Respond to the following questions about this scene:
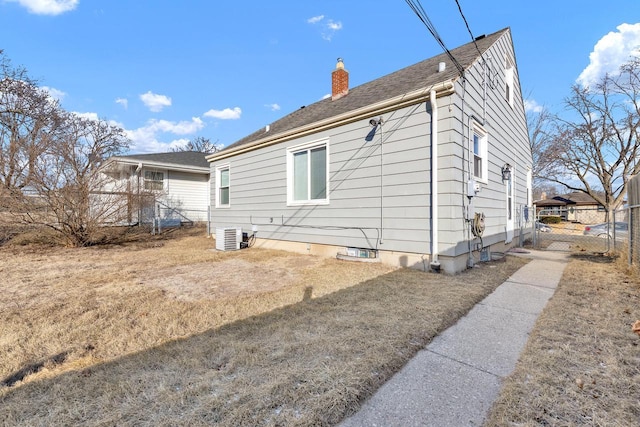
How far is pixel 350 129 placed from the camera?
6.64 m

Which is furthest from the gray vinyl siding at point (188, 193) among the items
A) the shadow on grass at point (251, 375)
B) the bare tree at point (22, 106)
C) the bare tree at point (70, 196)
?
the shadow on grass at point (251, 375)

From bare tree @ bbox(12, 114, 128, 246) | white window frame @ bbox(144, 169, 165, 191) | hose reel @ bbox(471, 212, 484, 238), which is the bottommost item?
hose reel @ bbox(471, 212, 484, 238)

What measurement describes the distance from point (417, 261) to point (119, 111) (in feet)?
68.2

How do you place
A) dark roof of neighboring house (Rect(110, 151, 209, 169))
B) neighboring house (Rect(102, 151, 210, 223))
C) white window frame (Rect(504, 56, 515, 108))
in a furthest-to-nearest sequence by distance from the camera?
dark roof of neighboring house (Rect(110, 151, 209, 169))
neighboring house (Rect(102, 151, 210, 223))
white window frame (Rect(504, 56, 515, 108))

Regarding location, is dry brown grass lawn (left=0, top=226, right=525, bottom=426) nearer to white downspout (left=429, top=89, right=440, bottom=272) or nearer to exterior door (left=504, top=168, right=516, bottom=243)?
white downspout (left=429, top=89, right=440, bottom=272)

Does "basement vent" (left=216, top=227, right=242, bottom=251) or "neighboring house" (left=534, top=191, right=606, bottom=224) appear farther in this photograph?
"neighboring house" (left=534, top=191, right=606, bottom=224)

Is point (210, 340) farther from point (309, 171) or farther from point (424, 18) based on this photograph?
point (309, 171)

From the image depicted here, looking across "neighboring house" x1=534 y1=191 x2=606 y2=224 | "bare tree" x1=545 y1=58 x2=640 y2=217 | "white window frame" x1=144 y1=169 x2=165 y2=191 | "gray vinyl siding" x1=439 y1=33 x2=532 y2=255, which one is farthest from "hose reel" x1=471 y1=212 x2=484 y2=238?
"neighboring house" x1=534 y1=191 x2=606 y2=224

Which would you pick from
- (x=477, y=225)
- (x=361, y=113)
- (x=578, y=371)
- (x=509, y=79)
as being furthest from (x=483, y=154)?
(x=578, y=371)

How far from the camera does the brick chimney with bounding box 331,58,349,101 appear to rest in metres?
9.45

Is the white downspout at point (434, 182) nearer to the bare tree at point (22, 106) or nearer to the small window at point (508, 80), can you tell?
the small window at point (508, 80)

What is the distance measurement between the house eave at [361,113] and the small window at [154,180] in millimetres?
7920

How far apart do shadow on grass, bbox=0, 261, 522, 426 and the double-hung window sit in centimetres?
432

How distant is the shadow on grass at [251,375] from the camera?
5.32 ft
